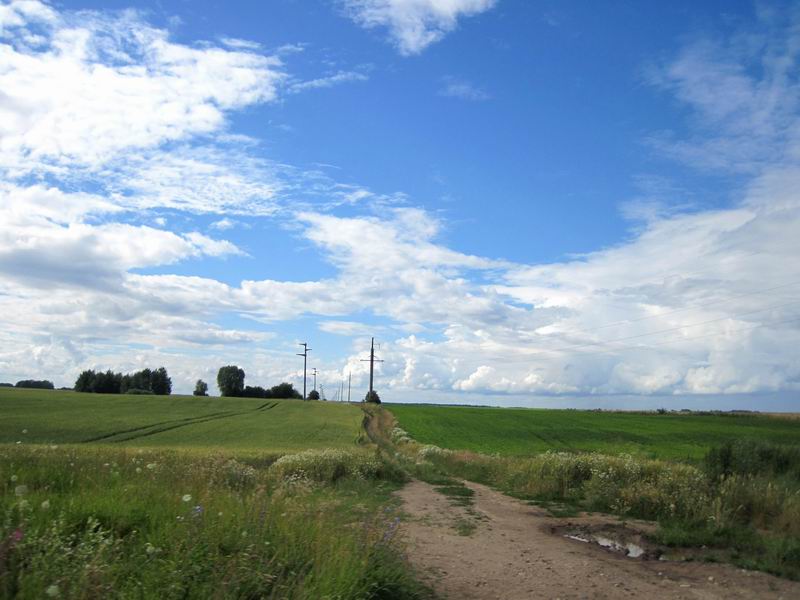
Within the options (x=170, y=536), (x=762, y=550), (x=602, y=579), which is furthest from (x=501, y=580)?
(x=762, y=550)

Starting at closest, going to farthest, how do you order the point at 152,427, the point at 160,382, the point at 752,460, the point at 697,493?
the point at 697,493
the point at 752,460
the point at 152,427
the point at 160,382

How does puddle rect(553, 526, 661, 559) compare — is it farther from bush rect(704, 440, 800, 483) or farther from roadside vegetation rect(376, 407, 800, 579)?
bush rect(704, 440, 800, 483)

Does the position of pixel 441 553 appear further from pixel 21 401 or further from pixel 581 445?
pixel 21 401

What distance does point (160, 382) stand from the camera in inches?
5128

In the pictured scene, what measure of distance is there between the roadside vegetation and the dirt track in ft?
3.47

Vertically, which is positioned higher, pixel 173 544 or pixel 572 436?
pixel 173 544

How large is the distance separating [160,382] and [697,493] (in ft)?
427

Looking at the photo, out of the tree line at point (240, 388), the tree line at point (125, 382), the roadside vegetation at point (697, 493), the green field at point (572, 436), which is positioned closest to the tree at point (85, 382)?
the tree line at point (125, 382)

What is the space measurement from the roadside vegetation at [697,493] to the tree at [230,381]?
11939 cm

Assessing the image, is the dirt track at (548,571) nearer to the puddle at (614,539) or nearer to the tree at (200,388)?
the puddle at (614,539)

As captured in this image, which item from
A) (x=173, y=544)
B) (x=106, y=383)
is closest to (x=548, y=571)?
(x=173, y=544)

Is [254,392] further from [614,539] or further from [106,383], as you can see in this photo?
[614,539]

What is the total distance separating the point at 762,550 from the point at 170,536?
9.92m

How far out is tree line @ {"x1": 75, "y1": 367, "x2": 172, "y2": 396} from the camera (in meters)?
112
